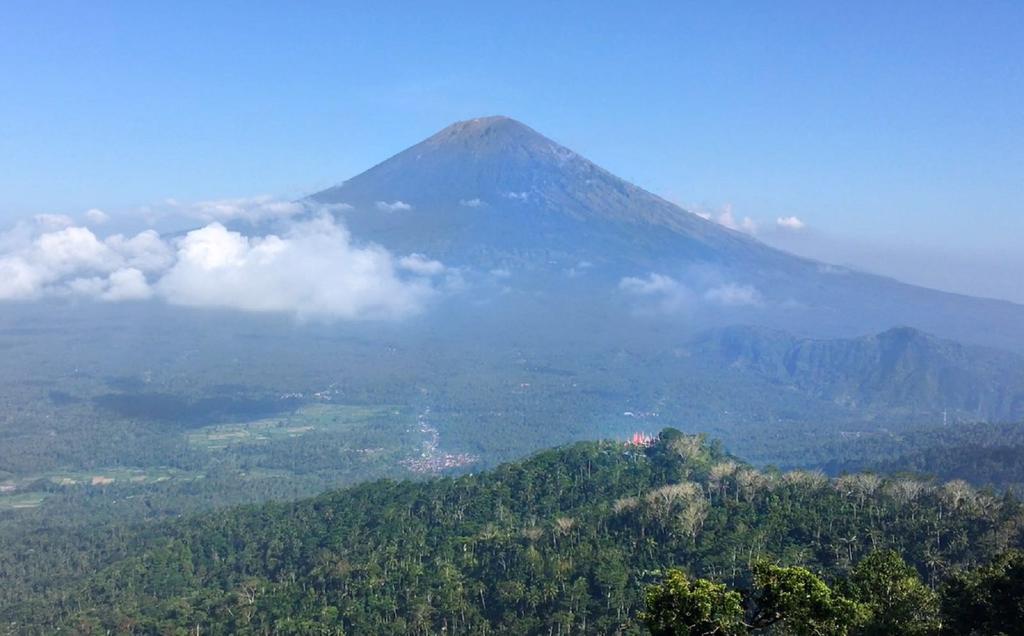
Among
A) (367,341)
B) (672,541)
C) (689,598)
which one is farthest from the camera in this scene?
(367,341)

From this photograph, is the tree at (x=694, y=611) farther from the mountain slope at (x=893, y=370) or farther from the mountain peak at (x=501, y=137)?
the mountain peak at (x=501, y=137)

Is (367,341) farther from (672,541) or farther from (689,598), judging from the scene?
(689,598)

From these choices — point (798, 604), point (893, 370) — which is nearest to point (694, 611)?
point (798, 604)

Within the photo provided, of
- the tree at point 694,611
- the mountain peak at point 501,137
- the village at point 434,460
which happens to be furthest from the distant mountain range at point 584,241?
the tree at point 694,611


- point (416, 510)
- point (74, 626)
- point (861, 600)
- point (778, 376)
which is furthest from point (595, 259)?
point (861, 600)

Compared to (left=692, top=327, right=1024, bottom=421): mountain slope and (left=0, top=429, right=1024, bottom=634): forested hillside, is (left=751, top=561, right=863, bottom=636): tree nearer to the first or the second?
(left=0, top=429, right=1024, bottom=634): forested hillside

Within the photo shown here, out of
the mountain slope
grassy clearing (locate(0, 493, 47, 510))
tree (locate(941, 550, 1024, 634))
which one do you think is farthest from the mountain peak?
tree (locate(941, 550, 1024, 634))

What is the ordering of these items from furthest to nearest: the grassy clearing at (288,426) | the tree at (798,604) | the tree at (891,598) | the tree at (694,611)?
the grassy clearing at (288,426) → the tree at (891,598) → the tree at (798,604) → the tree at (694,611)

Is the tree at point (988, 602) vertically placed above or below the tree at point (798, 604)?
below
